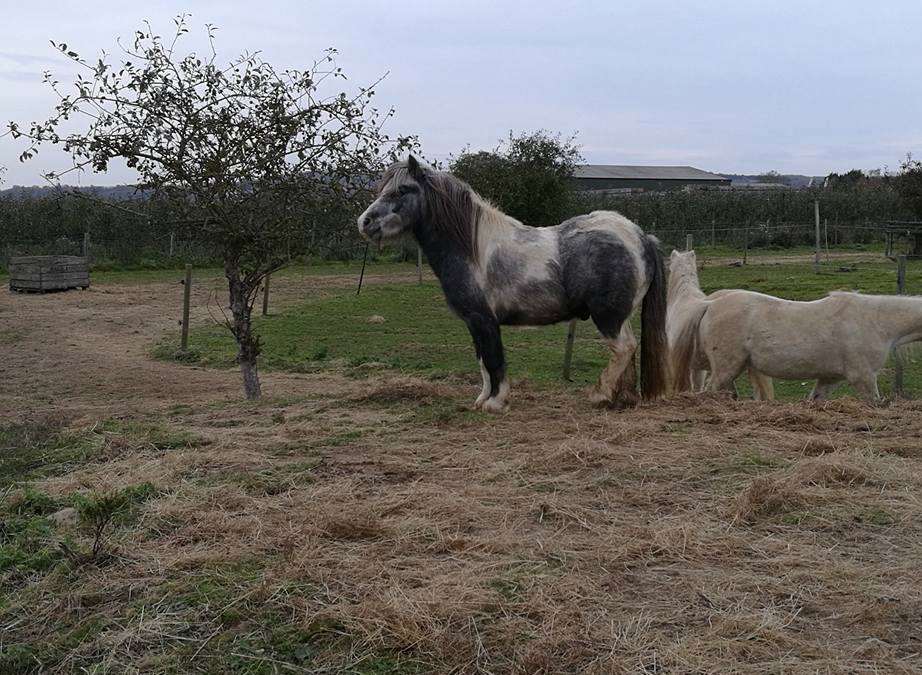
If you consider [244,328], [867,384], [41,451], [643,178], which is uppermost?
[643,178]

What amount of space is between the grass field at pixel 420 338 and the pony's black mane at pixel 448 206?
2.71 metres

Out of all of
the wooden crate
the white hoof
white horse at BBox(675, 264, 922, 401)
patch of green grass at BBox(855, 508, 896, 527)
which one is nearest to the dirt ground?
patch of green grass at BBox(855, 508, 896, 527)

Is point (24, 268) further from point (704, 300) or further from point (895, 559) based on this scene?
point (895, 559)

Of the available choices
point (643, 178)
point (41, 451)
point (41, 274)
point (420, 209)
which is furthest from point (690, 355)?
point (643, 178)

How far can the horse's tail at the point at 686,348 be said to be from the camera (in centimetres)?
849

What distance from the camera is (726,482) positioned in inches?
191

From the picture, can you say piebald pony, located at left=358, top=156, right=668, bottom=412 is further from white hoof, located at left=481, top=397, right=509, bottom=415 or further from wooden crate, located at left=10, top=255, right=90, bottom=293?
wooden crate, located at left=10, top=255, right=90, bottom=293

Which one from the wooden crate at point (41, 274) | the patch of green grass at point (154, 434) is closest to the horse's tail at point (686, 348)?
the patch of green grass at point (154, 434)

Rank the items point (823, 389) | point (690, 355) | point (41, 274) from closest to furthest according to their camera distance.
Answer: point (823, 389) → point (690, 355) → point (41, 274)

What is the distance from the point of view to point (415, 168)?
732 cm

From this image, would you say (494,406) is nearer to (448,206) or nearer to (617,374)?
(617,374)

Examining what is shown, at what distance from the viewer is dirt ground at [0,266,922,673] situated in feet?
9.80

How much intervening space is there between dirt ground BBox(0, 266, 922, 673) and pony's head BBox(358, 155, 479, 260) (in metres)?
1.52

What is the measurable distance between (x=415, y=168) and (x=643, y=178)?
64555 millimetres
